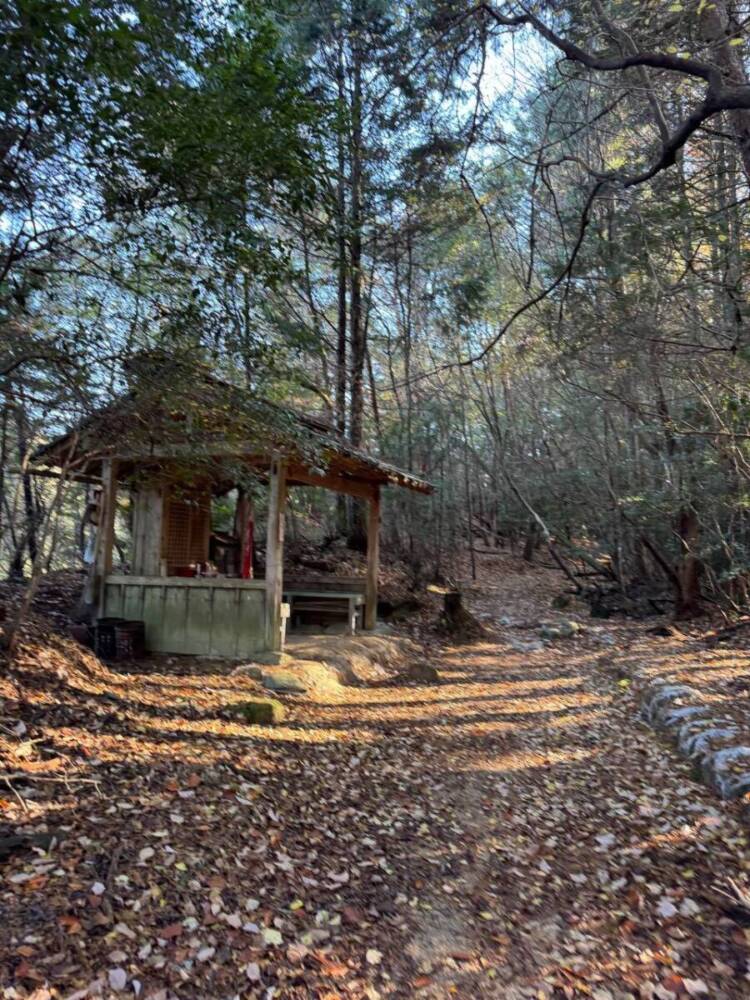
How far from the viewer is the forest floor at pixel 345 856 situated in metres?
2.76

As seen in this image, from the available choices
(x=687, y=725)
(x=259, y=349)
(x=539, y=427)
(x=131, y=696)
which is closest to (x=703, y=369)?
(x=687, y=725)

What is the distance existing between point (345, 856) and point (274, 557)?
5499mm

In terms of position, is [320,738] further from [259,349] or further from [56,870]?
[259,349]

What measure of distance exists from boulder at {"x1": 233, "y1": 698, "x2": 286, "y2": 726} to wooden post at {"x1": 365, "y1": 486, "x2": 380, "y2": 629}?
5.27 m

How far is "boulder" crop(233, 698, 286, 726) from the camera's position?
6152mm

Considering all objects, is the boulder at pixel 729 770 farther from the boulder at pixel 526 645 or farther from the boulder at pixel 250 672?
the boulder at pixel 526 645

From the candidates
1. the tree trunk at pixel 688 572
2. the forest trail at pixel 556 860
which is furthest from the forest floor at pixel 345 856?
the tree trunk at pixel 688 572

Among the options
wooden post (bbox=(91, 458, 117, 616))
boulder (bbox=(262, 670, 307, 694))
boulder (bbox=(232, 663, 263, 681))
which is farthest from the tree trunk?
wooden post (bbox=(91, 458, 117, 616))

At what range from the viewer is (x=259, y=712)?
20.3 feet

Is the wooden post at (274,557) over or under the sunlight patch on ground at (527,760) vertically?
over

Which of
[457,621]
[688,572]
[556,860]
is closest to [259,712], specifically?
[556,860]

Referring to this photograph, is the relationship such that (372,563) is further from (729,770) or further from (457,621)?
(729,770)

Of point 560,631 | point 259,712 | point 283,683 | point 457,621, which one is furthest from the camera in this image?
point 560,631

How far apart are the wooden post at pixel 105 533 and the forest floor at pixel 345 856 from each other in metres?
3.18
